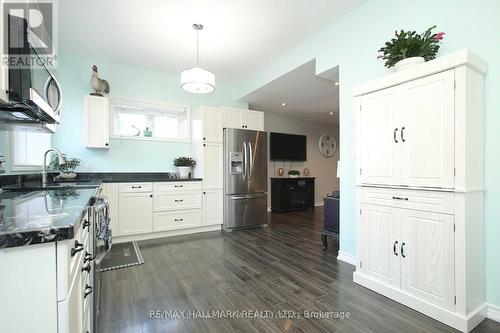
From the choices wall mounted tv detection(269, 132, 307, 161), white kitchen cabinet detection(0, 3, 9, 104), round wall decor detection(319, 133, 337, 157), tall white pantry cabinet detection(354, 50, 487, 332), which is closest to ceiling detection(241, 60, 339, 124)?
wall mounted tv detection(269, 132, 307, 161)

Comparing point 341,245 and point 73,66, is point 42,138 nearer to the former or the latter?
point 73,66

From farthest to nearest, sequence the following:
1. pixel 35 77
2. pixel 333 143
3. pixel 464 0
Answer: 1. pixel 333 143
2. pixel 464 0
3. pixel 35 77

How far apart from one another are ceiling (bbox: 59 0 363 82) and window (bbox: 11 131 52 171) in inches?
54.2

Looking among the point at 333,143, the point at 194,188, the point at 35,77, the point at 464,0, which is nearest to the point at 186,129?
the point at 194,188

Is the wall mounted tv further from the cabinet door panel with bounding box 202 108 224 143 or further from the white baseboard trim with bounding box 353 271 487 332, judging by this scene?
the white baseboard trim with bounding box 353 271 487 332

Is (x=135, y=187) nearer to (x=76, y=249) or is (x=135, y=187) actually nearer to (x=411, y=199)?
(x=76, y=249)

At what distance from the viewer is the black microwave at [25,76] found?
97 centimetres

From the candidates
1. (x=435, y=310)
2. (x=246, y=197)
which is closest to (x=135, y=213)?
(x=246, y=197)

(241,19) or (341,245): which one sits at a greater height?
(241,19)

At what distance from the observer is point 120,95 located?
394cm

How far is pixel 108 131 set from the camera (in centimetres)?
373

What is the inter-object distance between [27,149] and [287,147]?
5.34 meters

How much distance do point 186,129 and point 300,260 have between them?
3042 millimetres

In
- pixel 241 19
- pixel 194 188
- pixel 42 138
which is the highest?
pixel 241 19
